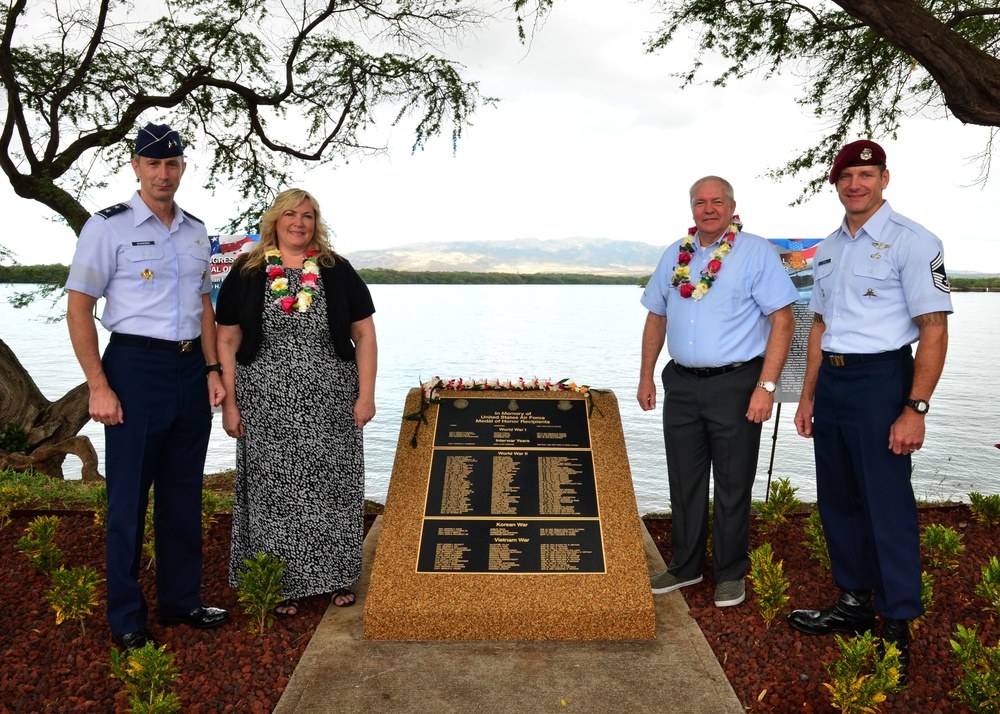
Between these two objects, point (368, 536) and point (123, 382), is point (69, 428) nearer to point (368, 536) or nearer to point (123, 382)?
point (368, 536)

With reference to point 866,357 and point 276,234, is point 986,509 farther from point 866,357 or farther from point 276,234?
point 276,234

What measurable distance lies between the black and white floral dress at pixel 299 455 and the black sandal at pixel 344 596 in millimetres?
69

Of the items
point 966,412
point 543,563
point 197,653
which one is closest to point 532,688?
point 543,563

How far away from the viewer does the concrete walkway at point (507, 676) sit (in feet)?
10.8

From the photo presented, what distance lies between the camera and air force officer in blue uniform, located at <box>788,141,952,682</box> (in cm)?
341

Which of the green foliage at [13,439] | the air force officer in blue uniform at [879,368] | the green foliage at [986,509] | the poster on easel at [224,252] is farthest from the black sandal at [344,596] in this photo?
the green foliage at [13,439]

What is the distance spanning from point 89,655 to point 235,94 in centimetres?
701

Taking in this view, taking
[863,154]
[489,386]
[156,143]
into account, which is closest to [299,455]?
[489,386]

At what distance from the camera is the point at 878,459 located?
357 cm

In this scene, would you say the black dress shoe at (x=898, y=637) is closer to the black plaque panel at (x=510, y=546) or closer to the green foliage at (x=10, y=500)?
the black plaque panel at (x=510, y=546)

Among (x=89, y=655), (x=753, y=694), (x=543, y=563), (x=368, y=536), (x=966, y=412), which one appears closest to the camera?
(x=753, y=694)

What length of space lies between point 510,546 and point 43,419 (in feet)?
23.4

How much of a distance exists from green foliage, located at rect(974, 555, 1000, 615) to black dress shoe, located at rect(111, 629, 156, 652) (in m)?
4.38

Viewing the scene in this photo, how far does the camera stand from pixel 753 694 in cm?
342
